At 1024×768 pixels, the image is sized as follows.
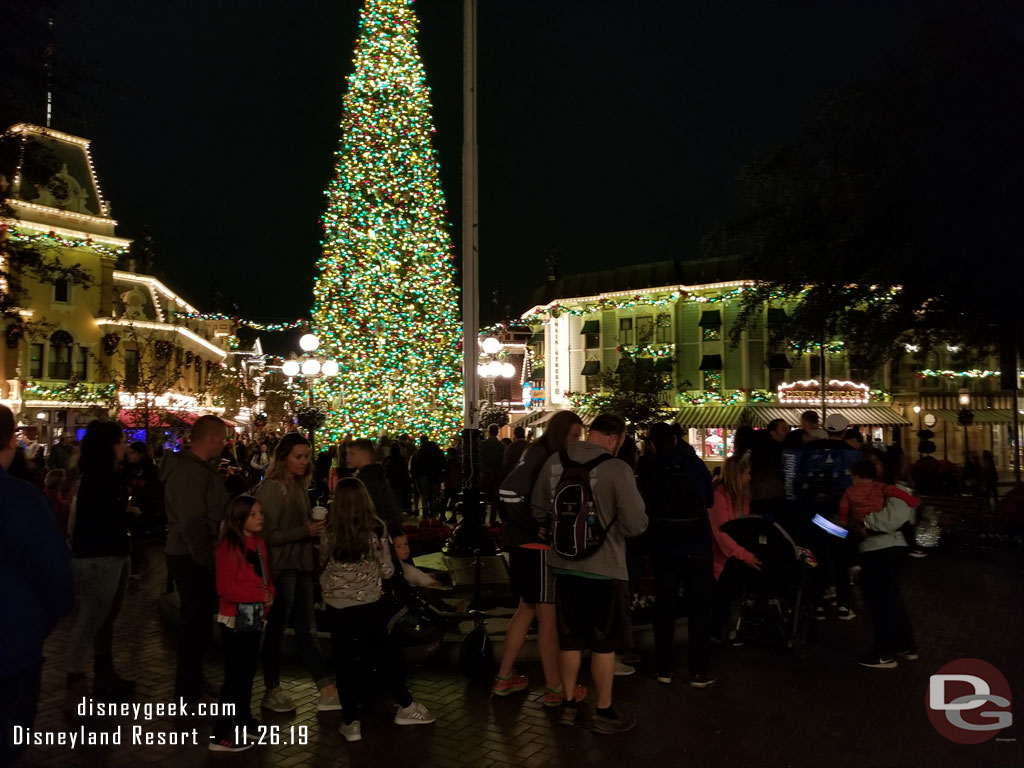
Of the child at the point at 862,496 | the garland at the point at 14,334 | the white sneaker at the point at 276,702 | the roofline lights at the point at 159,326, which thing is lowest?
the white sneaker at the point at 276,702

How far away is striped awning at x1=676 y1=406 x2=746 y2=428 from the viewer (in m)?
33.7

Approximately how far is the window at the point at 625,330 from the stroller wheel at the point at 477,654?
31.7 m

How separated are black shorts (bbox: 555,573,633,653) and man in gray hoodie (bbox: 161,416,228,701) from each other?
251 cm

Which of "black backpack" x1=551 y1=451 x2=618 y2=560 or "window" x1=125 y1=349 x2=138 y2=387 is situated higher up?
"window" x1=125 y1=349 x2=138 y2=387

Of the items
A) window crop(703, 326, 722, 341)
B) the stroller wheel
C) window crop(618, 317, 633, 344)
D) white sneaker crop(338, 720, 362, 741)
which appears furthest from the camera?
window crop(618, 317, 633, 344)

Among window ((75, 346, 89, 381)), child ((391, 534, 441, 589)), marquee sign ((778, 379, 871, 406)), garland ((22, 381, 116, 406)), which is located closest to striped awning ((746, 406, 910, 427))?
marquee sign ((778, 379, 871, 406))

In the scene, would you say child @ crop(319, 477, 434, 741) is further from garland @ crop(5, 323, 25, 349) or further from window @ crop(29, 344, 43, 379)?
window @ crop(29, 344, 43, 379)

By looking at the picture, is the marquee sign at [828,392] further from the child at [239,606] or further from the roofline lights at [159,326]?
the child at [239,606]

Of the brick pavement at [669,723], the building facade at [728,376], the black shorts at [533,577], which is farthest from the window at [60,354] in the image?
the black shorts at [533,577]

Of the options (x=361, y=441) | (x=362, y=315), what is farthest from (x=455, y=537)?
(x=362, y=315)

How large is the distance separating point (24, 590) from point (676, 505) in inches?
174

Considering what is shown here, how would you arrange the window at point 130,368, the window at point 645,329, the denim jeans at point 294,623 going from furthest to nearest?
the window at point 130,368
the window at point 645,329
the denim jeans at point 294,623

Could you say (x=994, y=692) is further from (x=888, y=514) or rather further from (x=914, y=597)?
(x=914, y=597)

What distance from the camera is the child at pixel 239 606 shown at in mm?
4945
